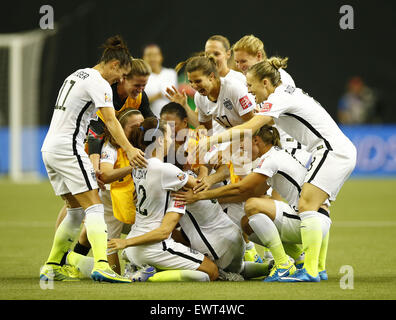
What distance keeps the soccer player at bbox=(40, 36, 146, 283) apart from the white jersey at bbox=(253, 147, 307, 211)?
0.87 meters

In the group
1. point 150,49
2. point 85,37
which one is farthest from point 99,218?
point 85,37

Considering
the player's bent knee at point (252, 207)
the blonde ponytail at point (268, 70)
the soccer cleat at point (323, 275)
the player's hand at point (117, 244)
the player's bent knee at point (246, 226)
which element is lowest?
the soccer cleat at point (323, 275)

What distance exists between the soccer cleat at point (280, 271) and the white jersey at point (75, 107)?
59.6 inches

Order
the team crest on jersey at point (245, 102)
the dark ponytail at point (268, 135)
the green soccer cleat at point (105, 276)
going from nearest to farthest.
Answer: the green soccer cleat at point (105, 276), the dark ponytail at point (268, 135), the team crest on jersey at point (245, 102)

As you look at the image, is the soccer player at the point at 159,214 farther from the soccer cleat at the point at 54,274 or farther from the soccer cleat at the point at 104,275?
the soccer cleat at the point at 54,274

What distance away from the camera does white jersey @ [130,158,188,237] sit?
468 centimetres

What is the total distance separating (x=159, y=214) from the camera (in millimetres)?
4750

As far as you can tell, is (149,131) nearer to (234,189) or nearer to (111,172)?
(111,172)

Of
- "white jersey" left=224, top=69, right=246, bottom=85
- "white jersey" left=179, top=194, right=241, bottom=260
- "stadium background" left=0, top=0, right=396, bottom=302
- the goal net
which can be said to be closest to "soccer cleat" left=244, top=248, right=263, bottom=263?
"white jersey" left=179, top=194, right=241, bottom=260

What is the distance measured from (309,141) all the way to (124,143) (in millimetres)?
1267

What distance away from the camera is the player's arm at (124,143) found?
180 inches

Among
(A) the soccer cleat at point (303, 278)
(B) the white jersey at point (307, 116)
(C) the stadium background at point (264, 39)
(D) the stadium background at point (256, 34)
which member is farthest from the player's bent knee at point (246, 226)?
(D) the stadium background at point (256, 34)

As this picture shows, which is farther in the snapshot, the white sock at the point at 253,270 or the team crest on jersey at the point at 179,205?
the white sock at the point at 253,270
